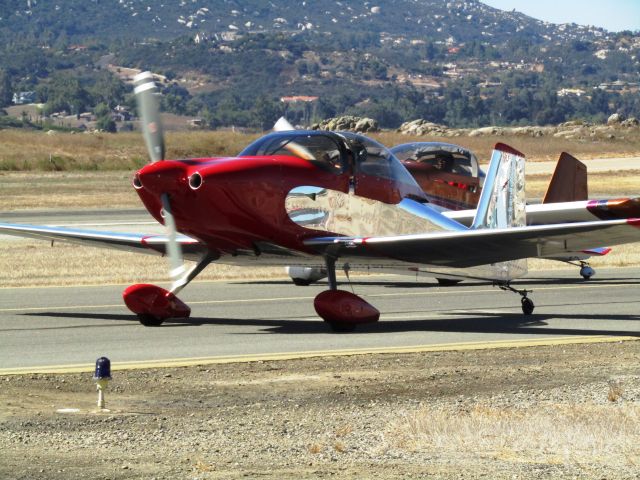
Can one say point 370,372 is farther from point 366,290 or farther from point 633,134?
point 633,134

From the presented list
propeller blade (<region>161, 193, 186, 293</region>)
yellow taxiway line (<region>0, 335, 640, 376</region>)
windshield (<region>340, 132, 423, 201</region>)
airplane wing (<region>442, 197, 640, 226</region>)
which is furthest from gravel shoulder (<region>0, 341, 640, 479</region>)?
airplane wing (<region>442, 197, 640, 226</region>)

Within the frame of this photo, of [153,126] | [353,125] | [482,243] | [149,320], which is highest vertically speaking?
[153,126]

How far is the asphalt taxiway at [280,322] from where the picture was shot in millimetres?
12953

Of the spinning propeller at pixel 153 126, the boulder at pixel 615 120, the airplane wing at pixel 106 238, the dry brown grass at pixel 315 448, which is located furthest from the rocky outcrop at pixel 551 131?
the dry brown grass at pixel 315 448

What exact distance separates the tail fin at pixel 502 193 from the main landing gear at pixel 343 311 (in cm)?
240

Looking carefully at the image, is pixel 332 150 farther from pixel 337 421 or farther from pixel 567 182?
pixel 567 182

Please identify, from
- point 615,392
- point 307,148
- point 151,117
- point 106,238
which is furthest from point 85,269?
point 615,392

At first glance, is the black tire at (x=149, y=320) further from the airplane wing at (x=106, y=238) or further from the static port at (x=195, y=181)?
the static port at (x=195, y=181)

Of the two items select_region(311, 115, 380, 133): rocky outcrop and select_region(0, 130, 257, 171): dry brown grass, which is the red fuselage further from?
select_region(311, 115, 380, 133): rocky outcrop

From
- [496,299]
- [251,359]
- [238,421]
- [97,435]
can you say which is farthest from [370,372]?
[496,299]

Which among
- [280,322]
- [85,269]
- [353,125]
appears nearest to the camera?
[280,322]

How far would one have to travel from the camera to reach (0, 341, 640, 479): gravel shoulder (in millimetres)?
7594

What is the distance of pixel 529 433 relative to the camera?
8.60 metres

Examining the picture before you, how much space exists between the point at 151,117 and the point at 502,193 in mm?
5080
